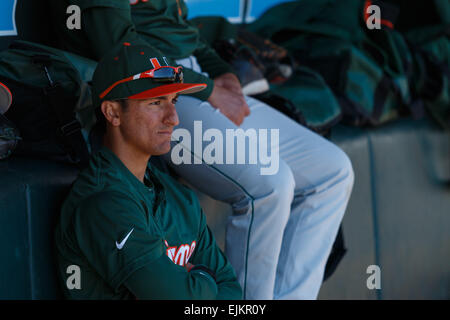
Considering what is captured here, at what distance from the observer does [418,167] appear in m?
2.99

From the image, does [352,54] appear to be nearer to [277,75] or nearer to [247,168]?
[277,75]

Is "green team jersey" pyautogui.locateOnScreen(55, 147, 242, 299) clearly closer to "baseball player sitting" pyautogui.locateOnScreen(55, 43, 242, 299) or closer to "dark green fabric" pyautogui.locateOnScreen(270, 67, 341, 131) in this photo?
"baseball player sitting" pyautogui.locateOnScreen(55, 43, 242, 299)

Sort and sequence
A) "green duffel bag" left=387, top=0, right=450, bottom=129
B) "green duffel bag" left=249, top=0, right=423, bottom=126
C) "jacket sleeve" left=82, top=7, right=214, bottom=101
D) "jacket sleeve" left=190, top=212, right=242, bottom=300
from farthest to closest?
1. "green duffel bag" left=387, top=0, right=450, bottom=129
2. "green duffel bag" left=249, top=0, right=423, bottom=126
3. "jacket sleeve" left=82, top=7, right=214, bottom=101
4. "jacket sleeve" left=190, top=212, right=242, bottom=300

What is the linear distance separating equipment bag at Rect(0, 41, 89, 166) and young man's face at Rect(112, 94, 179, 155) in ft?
0.53

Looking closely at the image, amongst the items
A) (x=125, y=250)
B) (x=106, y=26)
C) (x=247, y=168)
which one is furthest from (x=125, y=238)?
(x=106, y=26)

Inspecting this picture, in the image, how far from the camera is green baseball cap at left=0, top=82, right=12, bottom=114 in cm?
132

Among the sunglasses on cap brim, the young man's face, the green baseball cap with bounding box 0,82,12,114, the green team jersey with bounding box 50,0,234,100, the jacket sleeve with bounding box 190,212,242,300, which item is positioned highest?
the green team jersey with bounding box 50,0,234,100

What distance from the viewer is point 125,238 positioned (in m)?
1.15

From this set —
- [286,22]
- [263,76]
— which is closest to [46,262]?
[263,76]

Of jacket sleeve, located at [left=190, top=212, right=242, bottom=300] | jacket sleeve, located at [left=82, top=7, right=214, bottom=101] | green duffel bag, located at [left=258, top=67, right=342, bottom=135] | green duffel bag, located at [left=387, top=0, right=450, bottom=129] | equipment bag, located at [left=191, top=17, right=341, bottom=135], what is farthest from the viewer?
green duffel bag, located at [left=387, top=0, right=450, bottom=129]

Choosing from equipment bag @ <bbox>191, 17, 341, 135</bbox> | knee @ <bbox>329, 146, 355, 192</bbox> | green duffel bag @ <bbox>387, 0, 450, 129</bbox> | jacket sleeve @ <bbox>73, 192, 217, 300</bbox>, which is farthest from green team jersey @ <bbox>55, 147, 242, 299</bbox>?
green duffel bag @ <bbox>387, 0, 450, 129</bbox>

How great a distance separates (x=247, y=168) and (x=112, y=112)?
416 mm
